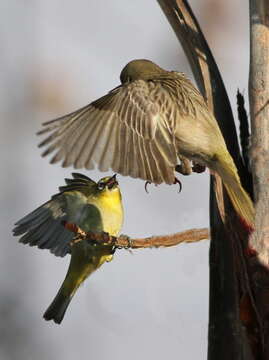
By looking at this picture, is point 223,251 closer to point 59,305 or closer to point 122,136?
point 122,136

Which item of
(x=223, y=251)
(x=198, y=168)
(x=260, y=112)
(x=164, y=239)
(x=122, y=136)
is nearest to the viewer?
(x=164, y=239)

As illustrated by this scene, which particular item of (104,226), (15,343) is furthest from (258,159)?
(104,226)

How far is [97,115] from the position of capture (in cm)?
270

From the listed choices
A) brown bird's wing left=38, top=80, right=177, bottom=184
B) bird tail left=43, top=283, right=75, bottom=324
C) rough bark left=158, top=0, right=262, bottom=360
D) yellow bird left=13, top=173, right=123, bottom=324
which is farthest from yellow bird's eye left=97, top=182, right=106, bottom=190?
rough bark left=158, top=0, right=262, bottom=360

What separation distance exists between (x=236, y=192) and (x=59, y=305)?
1.37 meters

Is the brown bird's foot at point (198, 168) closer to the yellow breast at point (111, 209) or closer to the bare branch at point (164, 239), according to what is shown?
the yellow breast at point (111, 209)

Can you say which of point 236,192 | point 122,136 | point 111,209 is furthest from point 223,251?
point 111,209

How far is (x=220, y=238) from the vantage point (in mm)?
2434

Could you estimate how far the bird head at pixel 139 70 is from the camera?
3.40 meters

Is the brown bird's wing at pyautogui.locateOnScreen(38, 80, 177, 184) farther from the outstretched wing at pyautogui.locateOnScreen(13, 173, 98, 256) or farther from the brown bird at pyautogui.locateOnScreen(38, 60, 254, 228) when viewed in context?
the outstretched wing at pyautogui.locateOnScreen(13, 173, 98, 256)

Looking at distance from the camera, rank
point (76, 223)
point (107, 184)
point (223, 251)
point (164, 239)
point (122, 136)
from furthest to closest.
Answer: point (107, 184), point (76, 223), point (122, 136), point (223, 251), point (164, 239)

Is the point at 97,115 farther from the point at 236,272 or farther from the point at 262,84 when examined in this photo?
the point at 236,272

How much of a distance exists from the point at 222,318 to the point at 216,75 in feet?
3.00

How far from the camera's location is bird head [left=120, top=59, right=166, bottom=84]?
3.40 meters
